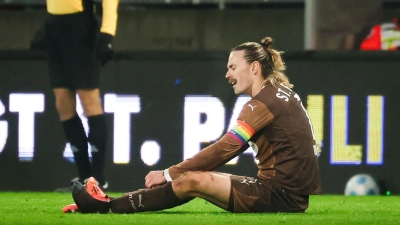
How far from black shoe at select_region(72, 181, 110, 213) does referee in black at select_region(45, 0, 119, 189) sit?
7.56 ft

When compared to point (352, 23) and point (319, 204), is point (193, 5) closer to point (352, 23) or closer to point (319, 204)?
point (352, 23)

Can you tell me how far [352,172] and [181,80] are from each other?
1553 mm

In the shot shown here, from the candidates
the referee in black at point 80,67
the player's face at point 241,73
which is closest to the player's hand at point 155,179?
the player's face at point 241,73

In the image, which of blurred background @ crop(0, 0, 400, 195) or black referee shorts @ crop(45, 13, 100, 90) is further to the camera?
blurred background @ crop(0, 0, 400, 195)

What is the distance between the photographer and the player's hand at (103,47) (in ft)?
25.8

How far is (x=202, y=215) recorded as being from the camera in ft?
18.8

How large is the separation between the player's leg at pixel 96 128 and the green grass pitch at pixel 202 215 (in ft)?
2.03

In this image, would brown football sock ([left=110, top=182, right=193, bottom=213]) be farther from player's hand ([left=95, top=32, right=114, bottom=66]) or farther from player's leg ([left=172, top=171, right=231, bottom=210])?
player's hand ([left=95, top=32, right=114, bottom=66])

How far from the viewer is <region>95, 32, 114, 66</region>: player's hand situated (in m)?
7.87

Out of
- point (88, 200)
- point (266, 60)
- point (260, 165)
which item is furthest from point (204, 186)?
point (266, 60)

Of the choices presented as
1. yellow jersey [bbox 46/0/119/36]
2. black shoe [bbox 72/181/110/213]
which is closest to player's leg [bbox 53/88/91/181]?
yellow jersey [bbox 46/0/119/36]

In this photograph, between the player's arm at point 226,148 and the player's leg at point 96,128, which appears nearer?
the player's arm at point 226,148

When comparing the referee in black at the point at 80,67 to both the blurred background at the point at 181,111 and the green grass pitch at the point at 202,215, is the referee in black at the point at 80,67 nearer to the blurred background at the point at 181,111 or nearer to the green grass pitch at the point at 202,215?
the blurred background at the point at 181,111

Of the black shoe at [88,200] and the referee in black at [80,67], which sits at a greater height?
the referee in black at [80,67]
